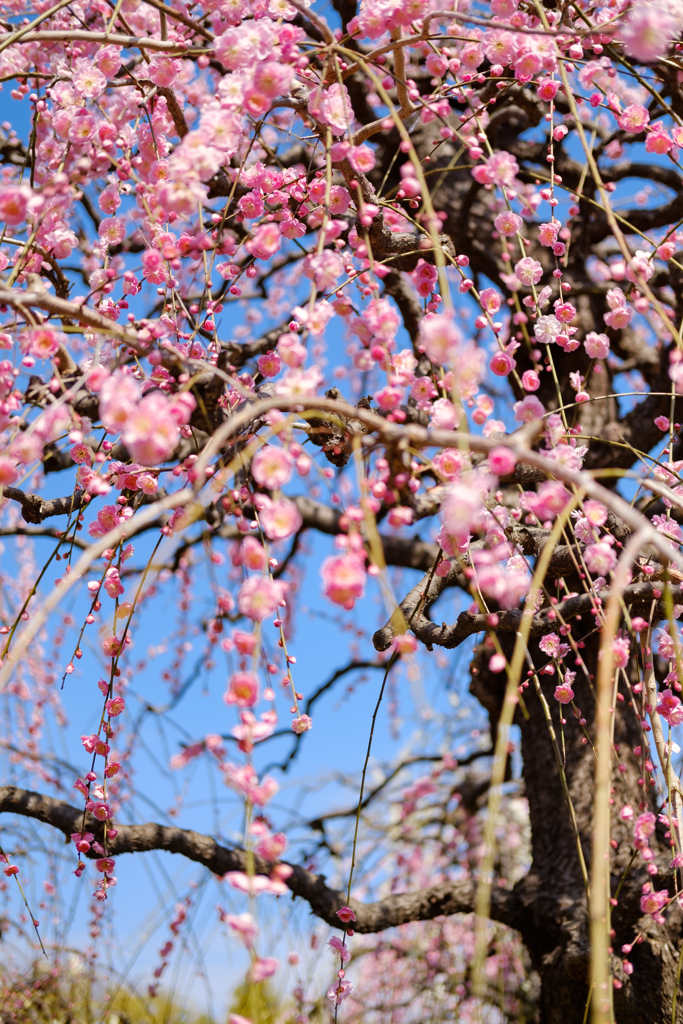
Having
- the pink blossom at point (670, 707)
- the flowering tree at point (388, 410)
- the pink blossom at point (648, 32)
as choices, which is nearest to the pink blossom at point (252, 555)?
the flowering tree at point (388, 410)

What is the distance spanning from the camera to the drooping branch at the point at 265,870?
174cm

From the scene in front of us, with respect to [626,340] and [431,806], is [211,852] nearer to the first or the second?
[431,806]

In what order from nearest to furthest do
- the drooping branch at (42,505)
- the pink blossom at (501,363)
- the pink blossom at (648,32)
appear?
the pink blossom at (648,32) < the pink blossom at (501,363) < the drooping branch at (42,505)

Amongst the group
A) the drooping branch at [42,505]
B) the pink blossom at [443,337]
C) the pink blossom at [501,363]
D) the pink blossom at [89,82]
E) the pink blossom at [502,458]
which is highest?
the pink blossom at [89,82]

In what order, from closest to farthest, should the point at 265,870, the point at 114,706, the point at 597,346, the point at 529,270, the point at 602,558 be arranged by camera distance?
the point at 602,558 < the point at 114,706 < the point at 529,270 < the point at 597,346 < the point at 265,870

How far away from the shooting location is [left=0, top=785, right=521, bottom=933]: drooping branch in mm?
1744

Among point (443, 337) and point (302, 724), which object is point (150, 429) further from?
point (302, 724)

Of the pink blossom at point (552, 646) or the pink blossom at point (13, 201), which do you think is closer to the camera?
the pink blossom at point (13, 201)

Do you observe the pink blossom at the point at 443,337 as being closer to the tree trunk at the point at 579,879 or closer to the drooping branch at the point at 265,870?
the tree trunk at the point at 579,879

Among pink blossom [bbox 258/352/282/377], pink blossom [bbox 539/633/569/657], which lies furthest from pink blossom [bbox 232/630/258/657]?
pink blossom [bbox 539/633/569/657]

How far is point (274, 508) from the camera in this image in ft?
2.94

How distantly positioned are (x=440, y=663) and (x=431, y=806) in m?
0.76

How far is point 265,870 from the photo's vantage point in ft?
6.23

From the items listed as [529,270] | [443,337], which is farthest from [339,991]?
[529,270]
